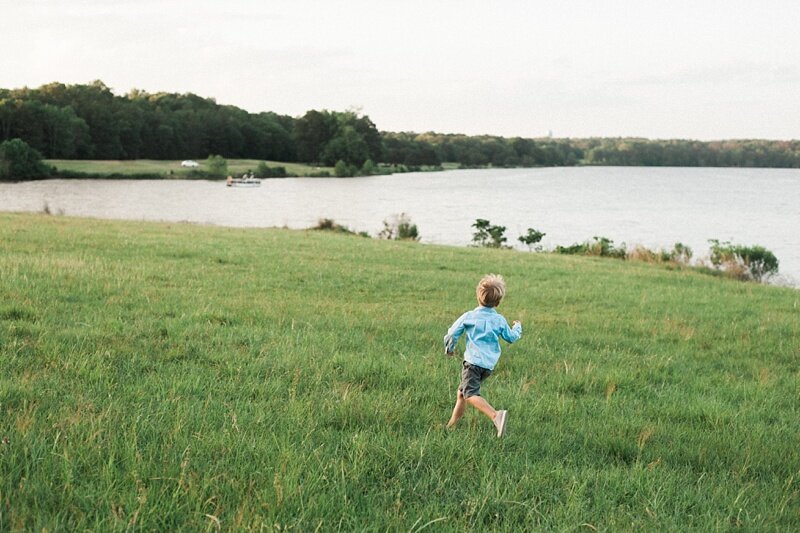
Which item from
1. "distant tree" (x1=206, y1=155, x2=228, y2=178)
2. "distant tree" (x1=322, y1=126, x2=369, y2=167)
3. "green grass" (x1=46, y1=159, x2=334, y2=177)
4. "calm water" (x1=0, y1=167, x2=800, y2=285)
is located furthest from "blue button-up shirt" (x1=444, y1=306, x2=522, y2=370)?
"distant tree" (x1=322, y1=126, x2=369, y2=167)

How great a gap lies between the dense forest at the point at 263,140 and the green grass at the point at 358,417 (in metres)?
95.6

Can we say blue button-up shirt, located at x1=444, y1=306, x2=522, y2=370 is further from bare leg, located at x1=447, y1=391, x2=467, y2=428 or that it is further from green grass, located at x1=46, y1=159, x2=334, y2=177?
green grass, located at x1=46, y1=159, x2=334, y2=177

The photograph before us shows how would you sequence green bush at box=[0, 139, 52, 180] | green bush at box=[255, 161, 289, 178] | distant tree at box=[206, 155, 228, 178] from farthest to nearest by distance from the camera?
green bush at box=[255, 161, 289, 178]
distant tree at box=[206, 155, 228, 178]
green bush at box=[0, 139, 52, 180]

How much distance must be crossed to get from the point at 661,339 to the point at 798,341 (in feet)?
6.89

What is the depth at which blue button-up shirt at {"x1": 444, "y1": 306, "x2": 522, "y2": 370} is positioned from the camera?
450 cm

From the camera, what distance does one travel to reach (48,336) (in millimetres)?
6055

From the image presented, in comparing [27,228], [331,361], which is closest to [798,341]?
[331,361]

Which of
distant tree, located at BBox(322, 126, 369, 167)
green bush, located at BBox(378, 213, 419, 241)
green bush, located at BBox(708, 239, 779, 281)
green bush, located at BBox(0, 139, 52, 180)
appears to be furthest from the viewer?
distant tree, located at BBox(322, 126, 369, 167)

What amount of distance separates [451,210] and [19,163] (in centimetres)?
4900

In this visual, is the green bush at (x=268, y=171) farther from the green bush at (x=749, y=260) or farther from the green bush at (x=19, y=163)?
the green bush at (x=749, y=260)

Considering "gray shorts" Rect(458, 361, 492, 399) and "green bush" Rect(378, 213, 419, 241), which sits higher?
"gray shorts" Rect(458, 361, 492, 399)

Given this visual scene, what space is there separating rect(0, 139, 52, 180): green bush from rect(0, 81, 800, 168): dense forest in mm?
17963

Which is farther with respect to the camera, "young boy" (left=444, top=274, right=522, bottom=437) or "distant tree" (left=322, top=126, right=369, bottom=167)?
"distant tree" (left=322, top=126, right=369, bottom=167)

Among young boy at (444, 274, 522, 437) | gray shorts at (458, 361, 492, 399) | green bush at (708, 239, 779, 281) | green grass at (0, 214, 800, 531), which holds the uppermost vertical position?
young boy at (444, 274, 522, 437)
